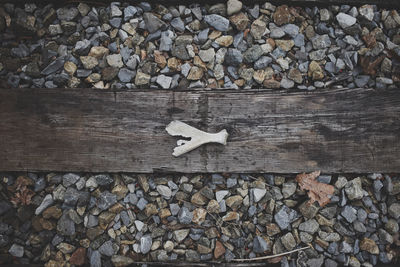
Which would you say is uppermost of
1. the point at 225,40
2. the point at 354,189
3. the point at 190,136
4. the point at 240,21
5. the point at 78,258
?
the point at 240,21

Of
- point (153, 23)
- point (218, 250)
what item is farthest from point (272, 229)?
point (153, 23)

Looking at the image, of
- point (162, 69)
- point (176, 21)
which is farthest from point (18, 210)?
point (176, 21)

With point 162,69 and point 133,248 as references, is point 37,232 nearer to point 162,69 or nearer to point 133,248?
point 133,248

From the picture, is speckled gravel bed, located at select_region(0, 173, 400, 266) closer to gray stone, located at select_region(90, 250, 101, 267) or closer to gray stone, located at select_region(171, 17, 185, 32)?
gray stone, located at select_region(90, 250, 101, 267)

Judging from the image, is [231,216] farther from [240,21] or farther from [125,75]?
[240,21]

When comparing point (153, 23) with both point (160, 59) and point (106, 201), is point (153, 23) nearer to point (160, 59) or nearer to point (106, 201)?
point (160, 59)

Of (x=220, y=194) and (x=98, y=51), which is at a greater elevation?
(x=98, y=51)

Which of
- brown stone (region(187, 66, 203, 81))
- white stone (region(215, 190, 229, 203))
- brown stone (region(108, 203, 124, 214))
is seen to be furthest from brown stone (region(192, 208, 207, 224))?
brown stone (region(187, 66, 203, 81))
